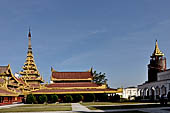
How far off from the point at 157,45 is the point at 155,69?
259 inches

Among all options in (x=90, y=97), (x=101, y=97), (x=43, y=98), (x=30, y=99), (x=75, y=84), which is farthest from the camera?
(x=75, y=84)

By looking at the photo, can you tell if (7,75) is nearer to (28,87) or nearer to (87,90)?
(28,87)

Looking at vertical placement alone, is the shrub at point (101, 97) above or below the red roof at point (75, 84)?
below

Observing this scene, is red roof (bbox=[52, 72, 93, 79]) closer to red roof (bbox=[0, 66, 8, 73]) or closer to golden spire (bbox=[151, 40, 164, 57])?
red roof (bbox=[0, 66, 8, 73])

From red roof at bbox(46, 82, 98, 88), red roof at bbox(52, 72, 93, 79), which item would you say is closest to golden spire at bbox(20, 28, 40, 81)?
red roof at bbox(52, 72, 93, 79)

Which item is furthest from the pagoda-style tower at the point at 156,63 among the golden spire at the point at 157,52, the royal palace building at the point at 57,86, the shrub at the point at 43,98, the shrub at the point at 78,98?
the shrub at the point at 43,98

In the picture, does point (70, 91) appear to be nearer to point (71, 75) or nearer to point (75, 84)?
point (75, 84)

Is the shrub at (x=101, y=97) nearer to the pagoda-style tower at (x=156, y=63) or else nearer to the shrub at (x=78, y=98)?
the shrub at (x=78, y=98)

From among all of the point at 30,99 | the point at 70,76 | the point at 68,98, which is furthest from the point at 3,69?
the point at 68,98

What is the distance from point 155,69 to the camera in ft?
211

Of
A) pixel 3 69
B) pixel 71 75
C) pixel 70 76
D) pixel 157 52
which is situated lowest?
pixel 70 76

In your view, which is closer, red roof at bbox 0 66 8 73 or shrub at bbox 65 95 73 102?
shrub at bbox 65 95 73 102

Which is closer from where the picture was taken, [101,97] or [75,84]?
[101,97]

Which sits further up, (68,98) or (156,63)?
(156,63)
